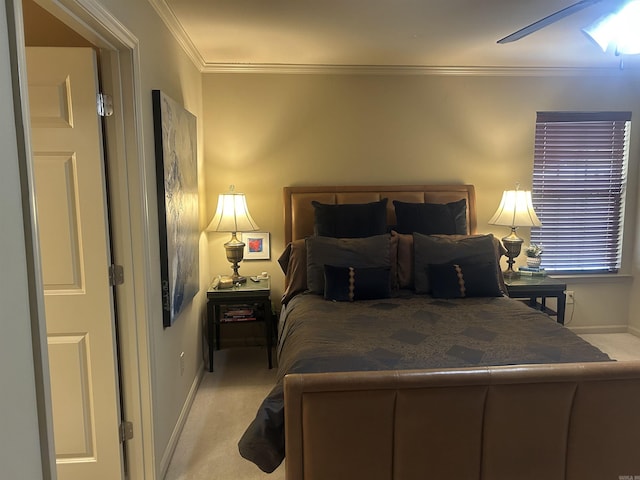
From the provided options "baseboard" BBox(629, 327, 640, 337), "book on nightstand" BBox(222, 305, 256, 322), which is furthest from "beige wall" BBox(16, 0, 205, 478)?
Result: "baseboard" BBox(629, 327, 640, 337)

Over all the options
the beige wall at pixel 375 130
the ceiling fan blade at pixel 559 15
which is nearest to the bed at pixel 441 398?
the beige wall at pixel 375 130

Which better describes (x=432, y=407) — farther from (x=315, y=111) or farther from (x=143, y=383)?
(x=315, y=111)

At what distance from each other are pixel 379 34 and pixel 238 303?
2.19m

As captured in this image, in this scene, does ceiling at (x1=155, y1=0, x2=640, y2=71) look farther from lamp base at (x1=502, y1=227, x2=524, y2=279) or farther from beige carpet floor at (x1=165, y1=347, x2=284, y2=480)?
beige carpet floor at (x1=165, y1=347, x2=284, y2=480)

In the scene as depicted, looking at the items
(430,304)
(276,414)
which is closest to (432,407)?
(276,414)

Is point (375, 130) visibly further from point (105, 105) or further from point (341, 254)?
point (105, 105)

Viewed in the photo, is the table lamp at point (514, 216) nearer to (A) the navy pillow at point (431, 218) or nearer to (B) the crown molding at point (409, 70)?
(A) the navy pillow at point (431, 218)

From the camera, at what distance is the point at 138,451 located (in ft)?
6.63

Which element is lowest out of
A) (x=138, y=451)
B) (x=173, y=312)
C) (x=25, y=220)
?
(x=138, y=451)

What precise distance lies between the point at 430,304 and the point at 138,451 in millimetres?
1875

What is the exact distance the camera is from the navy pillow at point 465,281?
2.93 metres

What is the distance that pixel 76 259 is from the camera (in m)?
1.87

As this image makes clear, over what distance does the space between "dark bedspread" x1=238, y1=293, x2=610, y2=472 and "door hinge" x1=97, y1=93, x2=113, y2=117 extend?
1.39 m

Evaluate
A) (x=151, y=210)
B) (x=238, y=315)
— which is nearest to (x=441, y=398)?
(x=151, y=210)
